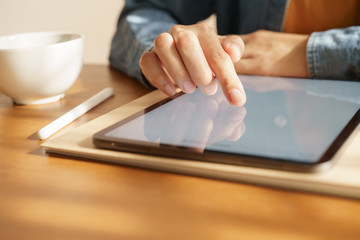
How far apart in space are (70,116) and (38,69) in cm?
11

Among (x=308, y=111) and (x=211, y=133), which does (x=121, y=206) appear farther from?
(x=308, y=111)

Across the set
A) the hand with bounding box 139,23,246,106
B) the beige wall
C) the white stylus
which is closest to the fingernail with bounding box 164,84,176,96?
the hand with bounding box 139,23,246,106

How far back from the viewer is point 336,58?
2.30ft

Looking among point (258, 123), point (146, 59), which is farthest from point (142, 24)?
point (258, 123)

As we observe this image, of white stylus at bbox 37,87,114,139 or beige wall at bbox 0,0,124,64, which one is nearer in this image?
white stylus at bbox 37,87,114,139

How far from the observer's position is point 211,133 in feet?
1.29

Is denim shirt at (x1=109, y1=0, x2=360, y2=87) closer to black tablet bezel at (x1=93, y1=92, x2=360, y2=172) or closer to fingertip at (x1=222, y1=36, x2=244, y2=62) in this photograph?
fingertip at (x1=222, y1=36, x2=244, y2=62)

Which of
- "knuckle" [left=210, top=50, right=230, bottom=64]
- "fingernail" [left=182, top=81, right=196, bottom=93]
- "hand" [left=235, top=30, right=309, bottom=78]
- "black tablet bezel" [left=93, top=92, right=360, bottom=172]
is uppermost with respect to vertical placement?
"knuckle" [left=210, top=50, right=230, bottom=64]

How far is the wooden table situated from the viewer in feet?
0.90

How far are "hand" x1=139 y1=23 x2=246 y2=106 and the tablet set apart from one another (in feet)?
0.07

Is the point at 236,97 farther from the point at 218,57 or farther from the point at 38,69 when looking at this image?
the point at 38,69

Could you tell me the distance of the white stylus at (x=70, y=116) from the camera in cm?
46

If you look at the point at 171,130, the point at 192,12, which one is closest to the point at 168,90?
the point at 171,130

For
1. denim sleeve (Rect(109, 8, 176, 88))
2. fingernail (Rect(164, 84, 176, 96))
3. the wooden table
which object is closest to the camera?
the wooden table
